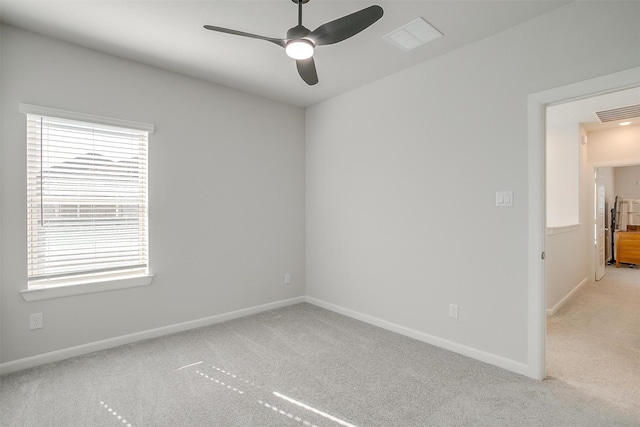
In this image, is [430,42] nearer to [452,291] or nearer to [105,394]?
[452,291]

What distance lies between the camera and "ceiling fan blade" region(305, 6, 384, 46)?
1.77m

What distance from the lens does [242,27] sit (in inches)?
97.3

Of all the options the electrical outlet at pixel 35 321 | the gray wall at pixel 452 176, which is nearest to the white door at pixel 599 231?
the gray wall at pixel 452 176

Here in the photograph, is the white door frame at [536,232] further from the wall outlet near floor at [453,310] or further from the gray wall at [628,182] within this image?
the gray wall at [628,182]

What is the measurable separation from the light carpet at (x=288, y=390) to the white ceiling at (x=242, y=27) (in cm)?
270

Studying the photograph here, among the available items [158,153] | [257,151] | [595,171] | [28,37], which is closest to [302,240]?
[257,151]

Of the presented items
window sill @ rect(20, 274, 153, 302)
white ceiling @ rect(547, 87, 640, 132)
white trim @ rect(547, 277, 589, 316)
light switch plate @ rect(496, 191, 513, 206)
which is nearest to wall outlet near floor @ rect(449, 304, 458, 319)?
light switch plate @ rect(496, 191, 513, 206)

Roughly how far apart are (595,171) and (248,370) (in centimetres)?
651

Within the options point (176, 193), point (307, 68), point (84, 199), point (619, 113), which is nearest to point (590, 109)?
point (619, 113)

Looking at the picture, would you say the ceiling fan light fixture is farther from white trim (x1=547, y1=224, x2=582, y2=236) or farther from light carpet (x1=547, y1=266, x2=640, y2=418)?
white trim (x1=547, y1=224, x2=582, y2=236)

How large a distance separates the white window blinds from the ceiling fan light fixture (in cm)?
192

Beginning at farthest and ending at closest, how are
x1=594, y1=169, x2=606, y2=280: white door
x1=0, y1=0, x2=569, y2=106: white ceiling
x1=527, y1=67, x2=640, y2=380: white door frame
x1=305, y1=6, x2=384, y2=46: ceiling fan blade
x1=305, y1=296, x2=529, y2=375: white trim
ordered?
x1=594, y1=169, x2=606, y2=280: white door → x1=305, y1=296, x2=529, y2=375: white trim → x1=527, y1=67, x2=640, y2=380: white door frame → x1=0, y1=0, x2=569, y2=106: white ceiling → x1=305, y1=6, x2=384, y2=46: ceiling fan blade

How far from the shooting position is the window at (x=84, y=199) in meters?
2.61

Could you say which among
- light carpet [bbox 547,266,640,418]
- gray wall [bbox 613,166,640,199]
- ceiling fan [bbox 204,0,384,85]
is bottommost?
light carpet [bbox 547,266,640,418]
